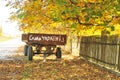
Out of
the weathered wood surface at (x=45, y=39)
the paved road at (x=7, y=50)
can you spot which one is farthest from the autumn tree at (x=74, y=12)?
the paved road at (x=7, y=50)

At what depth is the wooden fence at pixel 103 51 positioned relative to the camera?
16969 millimetres

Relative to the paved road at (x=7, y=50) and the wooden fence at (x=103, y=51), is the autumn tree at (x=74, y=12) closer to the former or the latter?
the wooden fence at (x=103, y=51)

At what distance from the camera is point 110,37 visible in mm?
17953

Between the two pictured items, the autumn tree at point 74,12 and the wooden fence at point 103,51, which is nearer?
the autumn tree at point 74,12

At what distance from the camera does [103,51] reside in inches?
755

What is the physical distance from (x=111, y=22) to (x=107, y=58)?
9.99 feet

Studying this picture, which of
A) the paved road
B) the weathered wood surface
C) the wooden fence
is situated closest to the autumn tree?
the wooden fence

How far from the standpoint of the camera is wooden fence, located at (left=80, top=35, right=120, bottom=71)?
16969 mm

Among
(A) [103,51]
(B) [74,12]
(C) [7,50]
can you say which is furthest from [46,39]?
(C) [7,50]

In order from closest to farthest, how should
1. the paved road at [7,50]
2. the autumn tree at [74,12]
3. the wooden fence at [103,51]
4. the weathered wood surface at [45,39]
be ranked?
1. the autumn tree at [74,12]
2. the wooden fence at [103,51]
3. the weathered wood surface at [45,39]
4. the paved road at [7,50]

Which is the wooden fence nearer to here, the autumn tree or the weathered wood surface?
the autumn tree

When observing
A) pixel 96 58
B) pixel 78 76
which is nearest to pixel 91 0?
pixel 78 76

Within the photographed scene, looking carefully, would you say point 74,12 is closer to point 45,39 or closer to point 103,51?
point 103,51

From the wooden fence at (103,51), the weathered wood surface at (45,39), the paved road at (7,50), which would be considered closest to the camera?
the wooden fence at (103,51)
